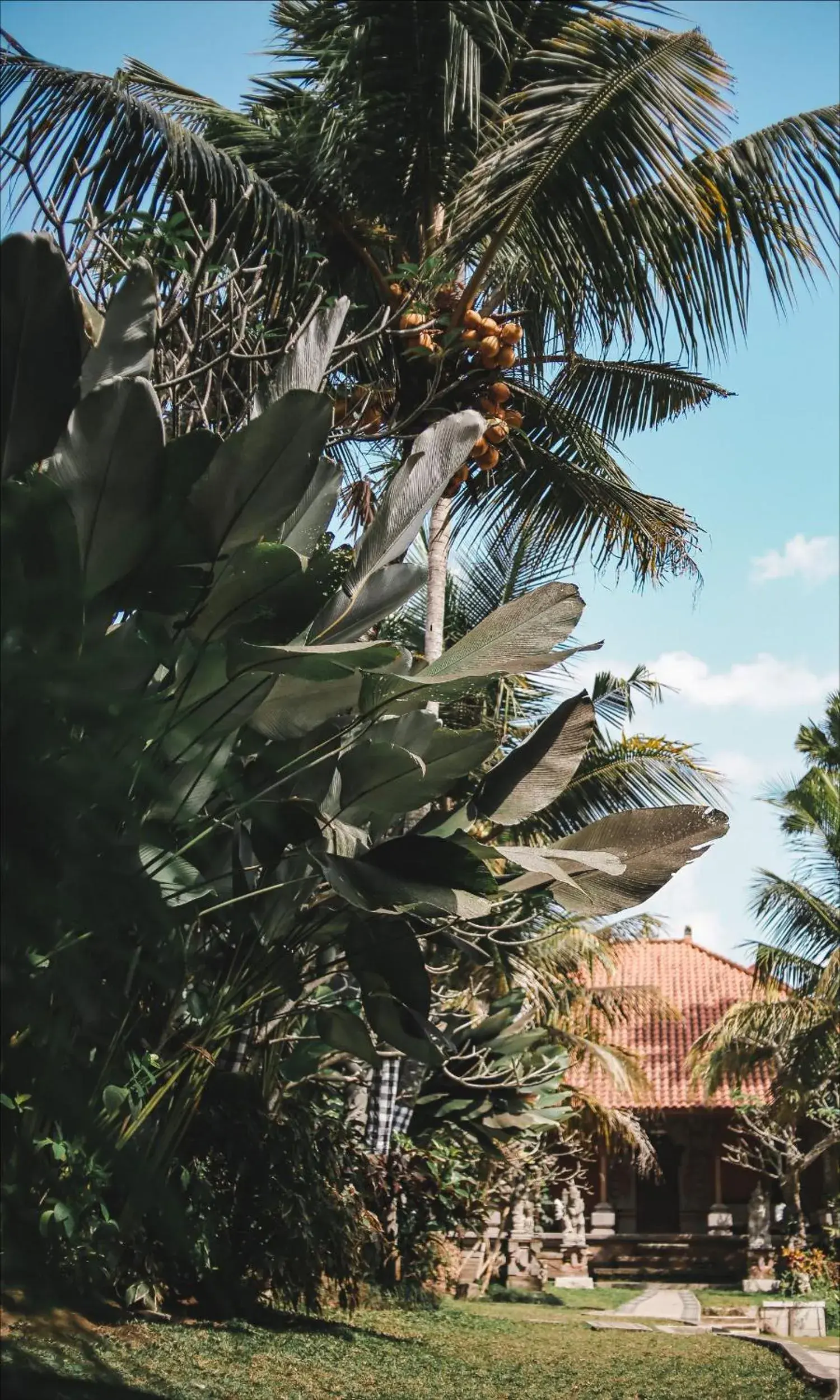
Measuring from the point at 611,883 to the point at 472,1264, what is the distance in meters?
11.0

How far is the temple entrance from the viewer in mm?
22062

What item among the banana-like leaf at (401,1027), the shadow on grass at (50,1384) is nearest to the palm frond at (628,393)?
the banana-like leaf at (401,1027)

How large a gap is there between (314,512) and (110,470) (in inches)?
44.0

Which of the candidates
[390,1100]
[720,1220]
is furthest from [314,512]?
[720,1220]

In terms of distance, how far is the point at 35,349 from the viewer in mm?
2504

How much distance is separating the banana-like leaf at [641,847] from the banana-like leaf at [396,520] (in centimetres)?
99

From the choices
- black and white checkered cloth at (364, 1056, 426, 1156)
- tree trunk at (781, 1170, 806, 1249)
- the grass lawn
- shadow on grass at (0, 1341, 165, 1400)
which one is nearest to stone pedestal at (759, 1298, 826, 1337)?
the grass lawn

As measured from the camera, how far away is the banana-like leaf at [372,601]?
337 centimetres

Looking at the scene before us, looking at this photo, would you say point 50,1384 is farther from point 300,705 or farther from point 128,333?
point 128,333

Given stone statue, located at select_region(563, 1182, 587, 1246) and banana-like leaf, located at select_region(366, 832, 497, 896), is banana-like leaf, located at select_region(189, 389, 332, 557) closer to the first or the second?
banana-like leaf, located at select_region(366, 832, 497, 896)

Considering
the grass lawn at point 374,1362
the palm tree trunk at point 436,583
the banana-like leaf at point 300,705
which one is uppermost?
the palm tree trunk at point 436,583

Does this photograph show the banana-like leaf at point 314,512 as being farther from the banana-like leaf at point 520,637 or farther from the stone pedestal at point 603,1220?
the stone pedestal at point 603,1220

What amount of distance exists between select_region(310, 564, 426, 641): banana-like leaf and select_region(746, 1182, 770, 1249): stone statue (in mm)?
17417

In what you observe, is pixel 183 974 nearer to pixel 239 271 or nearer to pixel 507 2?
pixel 239 271
